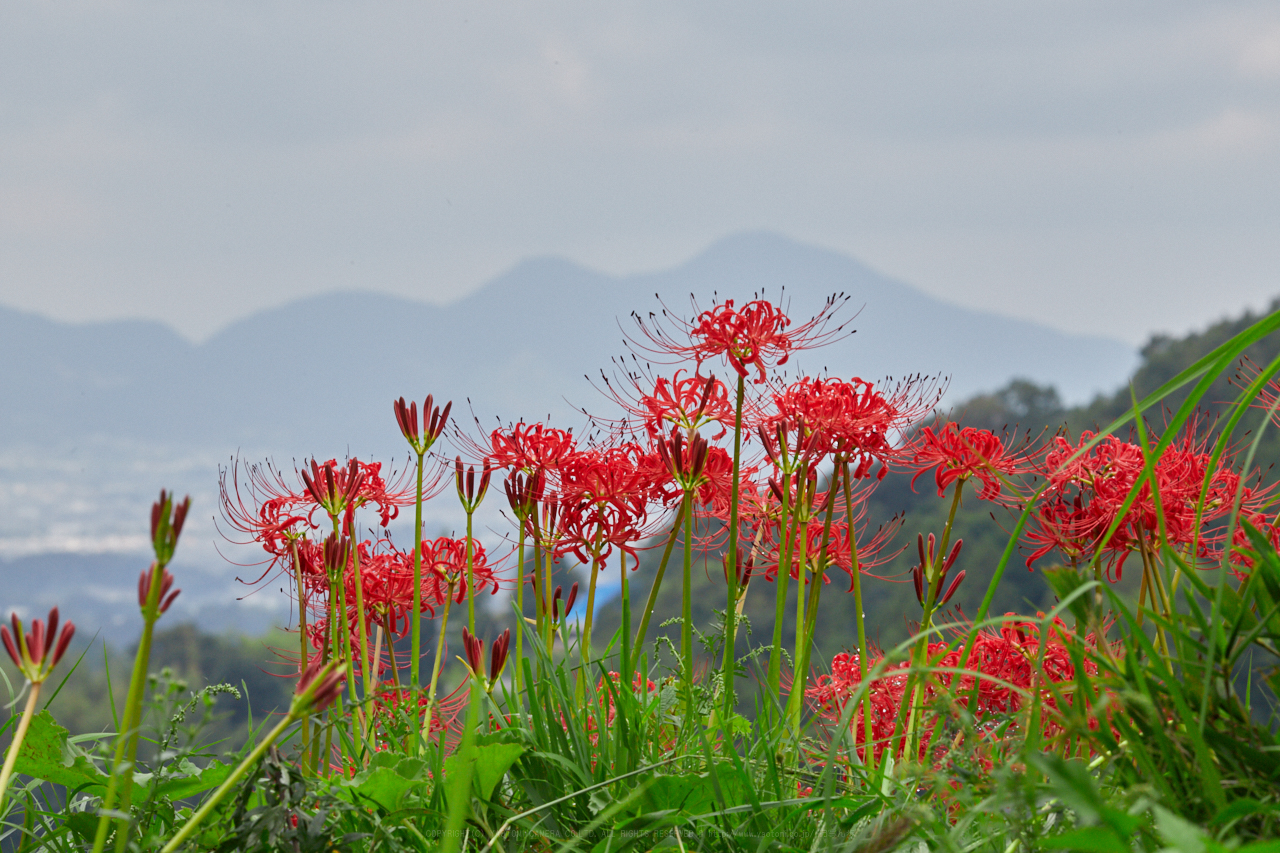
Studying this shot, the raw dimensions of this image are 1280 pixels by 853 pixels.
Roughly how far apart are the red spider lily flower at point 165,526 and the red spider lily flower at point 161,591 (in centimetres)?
4

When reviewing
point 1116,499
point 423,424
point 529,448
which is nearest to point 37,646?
point 423,424

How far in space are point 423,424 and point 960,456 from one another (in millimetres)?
1190

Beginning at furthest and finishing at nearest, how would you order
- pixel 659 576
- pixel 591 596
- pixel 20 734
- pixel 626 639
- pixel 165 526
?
pixel 591 596
pixel 659 576
pixel 626 639
pixel 20 734
pixel 165 526

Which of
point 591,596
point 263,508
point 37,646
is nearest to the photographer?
point 37,646

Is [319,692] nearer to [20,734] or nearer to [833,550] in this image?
[20,734]

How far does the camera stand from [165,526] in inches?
45.0

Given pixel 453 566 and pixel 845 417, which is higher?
pixel 845 417

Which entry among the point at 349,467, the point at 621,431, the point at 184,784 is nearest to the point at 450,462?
the point at 349,467

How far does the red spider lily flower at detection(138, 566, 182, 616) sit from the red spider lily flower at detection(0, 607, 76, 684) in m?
0.13

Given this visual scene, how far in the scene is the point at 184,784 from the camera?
1688 mm

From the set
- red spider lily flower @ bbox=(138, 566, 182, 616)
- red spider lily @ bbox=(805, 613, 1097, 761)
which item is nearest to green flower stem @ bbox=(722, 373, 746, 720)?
red spider lily @ bbox=(805, 613, 1097, 761)

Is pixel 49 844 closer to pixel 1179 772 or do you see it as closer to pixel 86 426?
pixel 1179 772

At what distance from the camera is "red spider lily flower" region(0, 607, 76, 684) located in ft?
4.10

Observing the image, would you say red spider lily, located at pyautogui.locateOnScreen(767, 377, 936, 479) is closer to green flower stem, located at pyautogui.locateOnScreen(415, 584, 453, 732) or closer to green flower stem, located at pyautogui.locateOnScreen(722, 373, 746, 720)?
green flower stem, located at pyautogui.locateOnScreen(722, 373, 746, 720)
